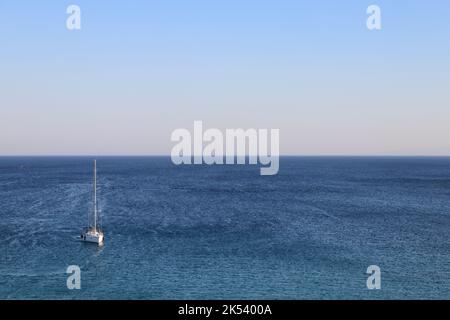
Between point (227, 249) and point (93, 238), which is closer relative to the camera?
point (227, 249)

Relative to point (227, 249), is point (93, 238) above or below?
above

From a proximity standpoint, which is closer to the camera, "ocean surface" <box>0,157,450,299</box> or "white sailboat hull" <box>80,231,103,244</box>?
"ocean surface" <box>0,157,450,299</box>

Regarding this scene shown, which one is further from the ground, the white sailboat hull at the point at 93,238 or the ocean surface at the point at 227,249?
the white sailboat hull at the point at 93,238

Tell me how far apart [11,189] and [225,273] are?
106 meters

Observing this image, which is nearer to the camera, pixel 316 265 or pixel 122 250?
pixel 316 265

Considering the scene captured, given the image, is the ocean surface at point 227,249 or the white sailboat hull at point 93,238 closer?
the ocean surface at point 227,249

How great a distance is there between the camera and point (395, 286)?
145 feet

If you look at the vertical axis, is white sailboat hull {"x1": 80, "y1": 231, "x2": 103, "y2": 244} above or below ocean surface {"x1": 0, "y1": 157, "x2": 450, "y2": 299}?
above

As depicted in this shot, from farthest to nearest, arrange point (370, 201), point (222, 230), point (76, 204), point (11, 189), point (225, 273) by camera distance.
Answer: point (11, 189), point (370, 201), point (76, 204), point (222, 230), point (225, 273)

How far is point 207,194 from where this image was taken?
120562mm
